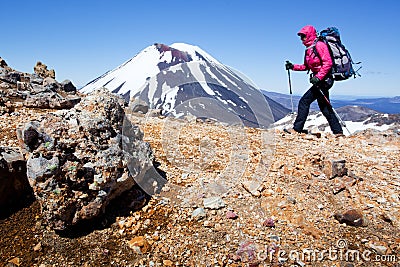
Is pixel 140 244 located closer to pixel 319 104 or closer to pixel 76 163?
pixel 76 163

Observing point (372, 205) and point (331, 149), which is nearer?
point (372, 205)

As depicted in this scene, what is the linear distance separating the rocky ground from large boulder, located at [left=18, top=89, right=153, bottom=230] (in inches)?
13.4

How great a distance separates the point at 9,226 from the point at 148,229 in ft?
6.13

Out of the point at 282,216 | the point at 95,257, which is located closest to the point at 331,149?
the point at 282,216

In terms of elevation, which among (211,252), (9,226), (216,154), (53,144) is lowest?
(211,252)

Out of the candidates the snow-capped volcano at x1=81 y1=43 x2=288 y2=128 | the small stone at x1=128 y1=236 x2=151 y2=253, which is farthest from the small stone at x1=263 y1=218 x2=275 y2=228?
the snow-capped volcano at x1=81 y1=43 x2=288 y2=128

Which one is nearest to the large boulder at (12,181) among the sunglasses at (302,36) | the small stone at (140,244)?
the small stone at (140,244)

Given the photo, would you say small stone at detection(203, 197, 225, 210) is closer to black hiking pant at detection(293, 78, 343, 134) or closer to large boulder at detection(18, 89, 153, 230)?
large boulder at detection(18, 89, 153, 230)

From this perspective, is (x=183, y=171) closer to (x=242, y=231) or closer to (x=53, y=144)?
(x=242, y=231)

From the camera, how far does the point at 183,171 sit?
17.9 feet

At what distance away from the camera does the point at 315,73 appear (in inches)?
296

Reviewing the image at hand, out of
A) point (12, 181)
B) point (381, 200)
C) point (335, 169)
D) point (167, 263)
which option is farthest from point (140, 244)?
point (381, 200)

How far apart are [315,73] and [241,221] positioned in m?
5.08

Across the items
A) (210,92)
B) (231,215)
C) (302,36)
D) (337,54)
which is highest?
(302,36)
